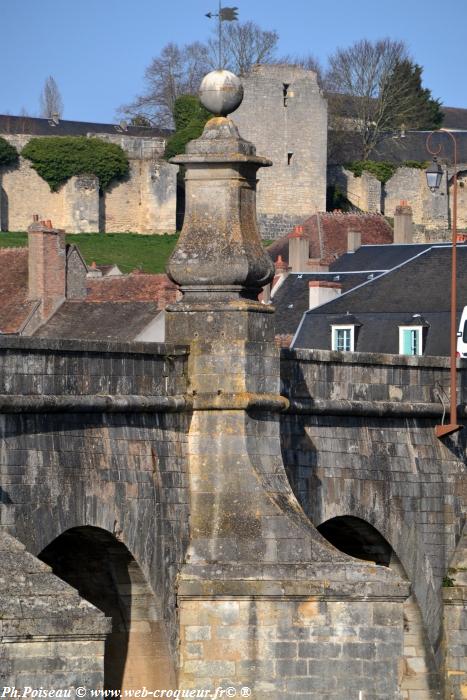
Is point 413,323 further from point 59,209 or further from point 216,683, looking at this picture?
point 59,209

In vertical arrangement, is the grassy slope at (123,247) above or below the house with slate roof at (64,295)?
above

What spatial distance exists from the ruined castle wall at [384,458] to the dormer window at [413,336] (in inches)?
552

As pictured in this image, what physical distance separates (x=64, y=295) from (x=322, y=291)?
31.5 ft

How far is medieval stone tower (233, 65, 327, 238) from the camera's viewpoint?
96.2 meters

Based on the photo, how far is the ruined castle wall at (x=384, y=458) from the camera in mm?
20812

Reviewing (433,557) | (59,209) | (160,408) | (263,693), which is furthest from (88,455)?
(59,209)

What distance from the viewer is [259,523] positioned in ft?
61.2

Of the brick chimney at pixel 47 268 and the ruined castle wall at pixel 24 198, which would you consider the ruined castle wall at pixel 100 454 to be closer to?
the brick chimney at pixel 47 268

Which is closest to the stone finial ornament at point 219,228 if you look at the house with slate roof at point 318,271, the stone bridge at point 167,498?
the stone bridge at point 167,498

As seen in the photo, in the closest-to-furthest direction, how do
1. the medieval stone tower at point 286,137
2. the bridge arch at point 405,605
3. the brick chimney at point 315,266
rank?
the bridge arch at point 405,605, the brick chimney at point 315,266, the medieval stone tower at point 286,137

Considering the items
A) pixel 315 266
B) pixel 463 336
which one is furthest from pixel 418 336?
pixel 315 266

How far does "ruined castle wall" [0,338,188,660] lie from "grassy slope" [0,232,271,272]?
62483 mm

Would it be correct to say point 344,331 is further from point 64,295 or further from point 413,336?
point 64,295

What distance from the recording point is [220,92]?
1955 cm
